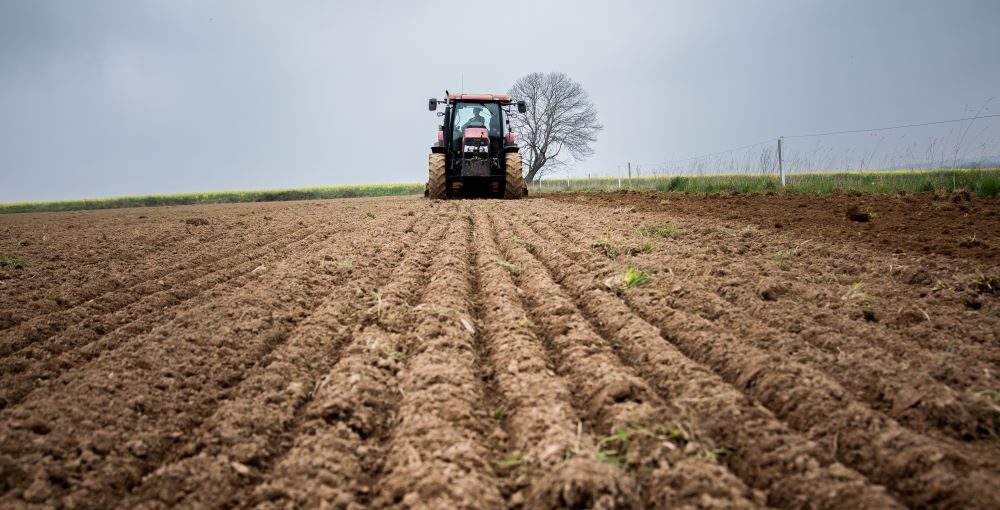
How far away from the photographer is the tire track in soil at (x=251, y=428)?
1.93m

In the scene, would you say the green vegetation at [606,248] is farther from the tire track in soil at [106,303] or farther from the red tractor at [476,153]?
the red tractor at [476,153]

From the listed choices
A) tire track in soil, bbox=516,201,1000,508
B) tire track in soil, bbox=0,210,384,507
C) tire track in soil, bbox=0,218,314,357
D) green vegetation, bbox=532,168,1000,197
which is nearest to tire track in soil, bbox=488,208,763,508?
tire track in soil, bbox=516,201,1000,508

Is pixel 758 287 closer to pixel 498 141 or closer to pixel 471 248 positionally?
pixel 471 248

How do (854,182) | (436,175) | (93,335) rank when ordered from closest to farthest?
1. (93,335)
2. (854,182)
3. (436,175)

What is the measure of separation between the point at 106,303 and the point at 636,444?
14.7ft

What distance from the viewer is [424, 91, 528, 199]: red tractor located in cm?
1431

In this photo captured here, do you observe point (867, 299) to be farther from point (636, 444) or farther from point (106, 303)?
point (106, 303)

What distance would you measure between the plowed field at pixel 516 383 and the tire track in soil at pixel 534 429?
1 centimetres

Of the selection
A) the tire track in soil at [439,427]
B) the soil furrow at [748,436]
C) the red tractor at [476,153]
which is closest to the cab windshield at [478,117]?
the red tractor at [476,153]

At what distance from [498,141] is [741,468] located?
13.7m

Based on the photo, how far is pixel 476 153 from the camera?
14.4m

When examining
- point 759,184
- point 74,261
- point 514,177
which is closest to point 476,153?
point 514,177

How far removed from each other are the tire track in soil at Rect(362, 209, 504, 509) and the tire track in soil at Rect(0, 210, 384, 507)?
92 cm

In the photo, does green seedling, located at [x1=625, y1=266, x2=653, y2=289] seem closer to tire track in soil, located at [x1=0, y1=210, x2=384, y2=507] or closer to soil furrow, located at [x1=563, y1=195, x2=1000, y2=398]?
soil furrow, located at [x1=563, y1=195, x2=1000, y2=398]
